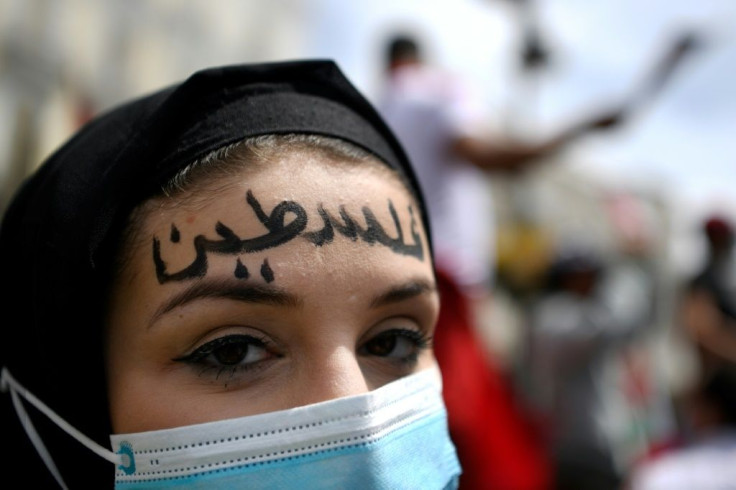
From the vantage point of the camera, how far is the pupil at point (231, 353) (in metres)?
1.38

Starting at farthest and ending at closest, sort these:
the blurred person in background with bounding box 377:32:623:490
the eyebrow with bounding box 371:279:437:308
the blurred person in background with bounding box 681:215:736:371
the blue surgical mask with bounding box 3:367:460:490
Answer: the blurred person in background with bounding box 681:215:736:371
the blurred person in background with bounding box 377:32:623:490
the eyebrow with bounding box 371:279:437:308
the blue surgical mask with bounding box 3:367:460:490

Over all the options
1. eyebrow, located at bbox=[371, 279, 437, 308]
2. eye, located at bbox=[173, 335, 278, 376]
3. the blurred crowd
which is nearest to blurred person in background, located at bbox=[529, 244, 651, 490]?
the blurred crowd

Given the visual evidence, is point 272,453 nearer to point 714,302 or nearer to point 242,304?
point 242,304

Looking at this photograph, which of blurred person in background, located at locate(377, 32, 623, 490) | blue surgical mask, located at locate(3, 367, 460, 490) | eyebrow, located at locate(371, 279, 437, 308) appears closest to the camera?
blue surgical mask, located at locate(3, 367, 460, 490)

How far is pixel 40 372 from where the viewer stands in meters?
1.50

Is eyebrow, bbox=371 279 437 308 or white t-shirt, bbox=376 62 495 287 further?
white t-shirt, bbox=376 62 495 287

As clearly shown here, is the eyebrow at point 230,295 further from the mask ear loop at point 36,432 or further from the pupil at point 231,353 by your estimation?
the mask ear loop at point 36,432

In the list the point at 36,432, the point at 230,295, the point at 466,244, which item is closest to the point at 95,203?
the point at 230,295

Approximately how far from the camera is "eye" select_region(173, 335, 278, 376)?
1.36 meters

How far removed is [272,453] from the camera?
1333 mm

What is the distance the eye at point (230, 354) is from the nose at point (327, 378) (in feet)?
0.27

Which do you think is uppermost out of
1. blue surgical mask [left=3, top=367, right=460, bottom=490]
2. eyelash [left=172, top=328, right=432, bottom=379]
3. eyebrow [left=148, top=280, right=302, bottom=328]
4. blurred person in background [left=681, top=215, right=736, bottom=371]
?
blurred person in background [left=681, top=215, right=736, bottom=371]

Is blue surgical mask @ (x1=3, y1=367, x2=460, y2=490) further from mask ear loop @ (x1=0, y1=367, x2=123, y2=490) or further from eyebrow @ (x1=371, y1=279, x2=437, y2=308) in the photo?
eyebrow @ (x1=371, y1=279, x2=437, y2=308)

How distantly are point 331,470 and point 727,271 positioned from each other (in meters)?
4.77
